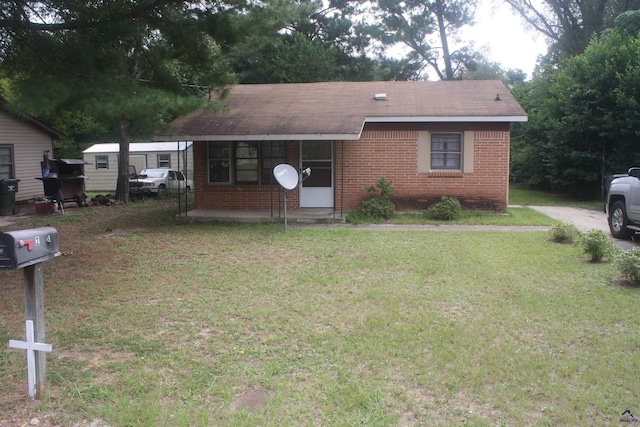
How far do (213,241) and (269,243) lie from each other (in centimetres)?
114

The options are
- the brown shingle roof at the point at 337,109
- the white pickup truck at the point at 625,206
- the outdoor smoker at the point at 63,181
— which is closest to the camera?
the white pickup truck at the point at 625,206

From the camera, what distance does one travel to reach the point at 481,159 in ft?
44.7

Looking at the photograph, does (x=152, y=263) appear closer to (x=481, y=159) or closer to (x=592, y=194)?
(x=481, y=159)

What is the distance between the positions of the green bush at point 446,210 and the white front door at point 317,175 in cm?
272

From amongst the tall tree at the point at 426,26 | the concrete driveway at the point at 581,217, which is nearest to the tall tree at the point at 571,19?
the tall tree at the point at 426,26

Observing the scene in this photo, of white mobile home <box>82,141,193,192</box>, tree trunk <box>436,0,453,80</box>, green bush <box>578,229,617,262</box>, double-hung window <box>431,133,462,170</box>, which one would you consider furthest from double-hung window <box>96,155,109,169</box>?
green bush <box>578,229,617,262</box>

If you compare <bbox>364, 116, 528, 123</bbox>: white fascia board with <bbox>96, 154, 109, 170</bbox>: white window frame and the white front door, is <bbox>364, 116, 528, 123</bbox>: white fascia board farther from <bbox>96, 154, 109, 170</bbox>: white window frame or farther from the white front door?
<bbox>96, 154, 109, 170</bbox>: white window frame

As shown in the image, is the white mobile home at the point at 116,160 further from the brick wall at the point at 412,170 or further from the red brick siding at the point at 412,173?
the red brick siding at the point at 412,173

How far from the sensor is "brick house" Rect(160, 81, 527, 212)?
1345 cm

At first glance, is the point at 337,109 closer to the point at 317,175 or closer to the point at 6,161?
the point at 317,175

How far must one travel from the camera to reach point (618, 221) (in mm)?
10195

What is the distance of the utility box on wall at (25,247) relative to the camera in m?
3.22

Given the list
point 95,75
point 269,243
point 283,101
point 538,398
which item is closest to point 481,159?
point 283,101

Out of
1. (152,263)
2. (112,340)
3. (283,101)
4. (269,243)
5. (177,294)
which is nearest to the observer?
(112,340)
